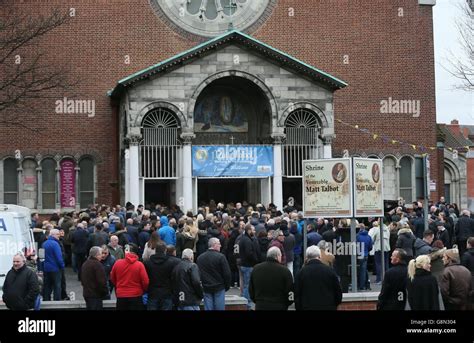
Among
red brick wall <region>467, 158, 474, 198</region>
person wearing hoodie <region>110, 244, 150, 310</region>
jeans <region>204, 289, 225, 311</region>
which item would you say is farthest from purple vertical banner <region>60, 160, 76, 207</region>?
red brick wall <region>467, 158, 474, 198</region>

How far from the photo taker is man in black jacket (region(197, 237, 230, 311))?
17000mm

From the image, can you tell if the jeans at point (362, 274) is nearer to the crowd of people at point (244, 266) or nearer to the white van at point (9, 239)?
the crowd of people at point (244, 266)

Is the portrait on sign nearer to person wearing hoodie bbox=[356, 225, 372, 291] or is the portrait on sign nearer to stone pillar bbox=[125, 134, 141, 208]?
person wearing hoodie bbox=[356, 225, 372, 291]

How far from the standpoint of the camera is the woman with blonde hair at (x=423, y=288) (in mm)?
13891

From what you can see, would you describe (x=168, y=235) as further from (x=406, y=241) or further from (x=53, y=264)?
(x=406, y=241)

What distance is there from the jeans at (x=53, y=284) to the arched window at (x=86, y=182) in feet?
63.6

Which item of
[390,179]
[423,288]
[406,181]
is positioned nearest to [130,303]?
[423,288]

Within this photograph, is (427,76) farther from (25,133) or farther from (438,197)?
(25,133)

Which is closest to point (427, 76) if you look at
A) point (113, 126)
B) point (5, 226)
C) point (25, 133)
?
point (113, 126)

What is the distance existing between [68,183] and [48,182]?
790mm

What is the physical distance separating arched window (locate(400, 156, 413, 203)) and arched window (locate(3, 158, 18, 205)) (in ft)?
52.2

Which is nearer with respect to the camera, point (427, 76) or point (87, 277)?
point (87, 277)

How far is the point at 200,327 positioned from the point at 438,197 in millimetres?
35127

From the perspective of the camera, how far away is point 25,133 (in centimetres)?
4009
